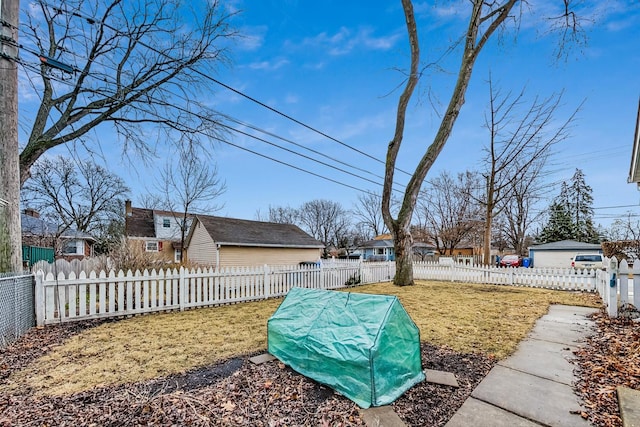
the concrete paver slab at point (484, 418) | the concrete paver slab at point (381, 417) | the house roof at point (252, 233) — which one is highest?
the house roof at point (252, 233)

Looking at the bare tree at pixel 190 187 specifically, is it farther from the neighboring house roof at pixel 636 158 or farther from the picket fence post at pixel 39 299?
the neighboring house roof at pixel 636 158

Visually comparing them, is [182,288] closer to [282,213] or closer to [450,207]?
[450,207]

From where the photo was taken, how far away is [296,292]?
12.5 ft

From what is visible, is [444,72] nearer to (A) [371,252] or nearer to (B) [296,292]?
(B) [296,292]

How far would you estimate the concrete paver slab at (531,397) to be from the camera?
2.27m

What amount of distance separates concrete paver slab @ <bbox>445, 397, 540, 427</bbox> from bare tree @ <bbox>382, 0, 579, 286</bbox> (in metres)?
A: 8.26

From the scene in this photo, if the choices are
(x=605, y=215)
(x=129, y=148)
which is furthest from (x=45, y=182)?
(x=605, y=215)

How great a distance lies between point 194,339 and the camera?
14.9 feet

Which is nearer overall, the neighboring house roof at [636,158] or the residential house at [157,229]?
the neighboring house roof at [636,158]

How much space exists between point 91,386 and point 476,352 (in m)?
4.42

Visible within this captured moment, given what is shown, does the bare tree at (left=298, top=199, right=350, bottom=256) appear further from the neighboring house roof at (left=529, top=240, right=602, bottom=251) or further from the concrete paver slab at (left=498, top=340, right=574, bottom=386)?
the concrete paver slab at (left=498, top=340, right=574, bottom=386)

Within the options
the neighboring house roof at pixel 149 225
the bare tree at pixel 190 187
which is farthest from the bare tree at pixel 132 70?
the neighboring house roof at pixel 149 225

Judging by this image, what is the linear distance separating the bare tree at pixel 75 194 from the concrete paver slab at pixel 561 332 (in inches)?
1043

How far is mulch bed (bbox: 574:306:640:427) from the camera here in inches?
92.0
